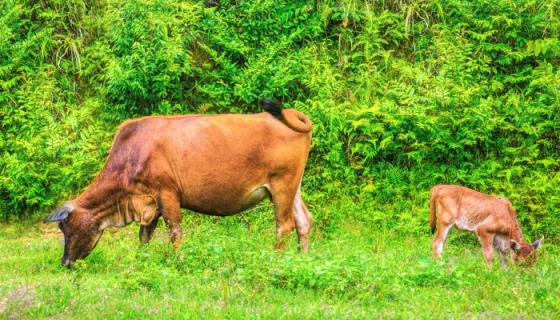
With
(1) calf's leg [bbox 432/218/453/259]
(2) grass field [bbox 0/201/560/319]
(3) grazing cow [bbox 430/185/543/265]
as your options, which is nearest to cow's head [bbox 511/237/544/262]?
(3) grazing cow [bbox 430/185/543/265]

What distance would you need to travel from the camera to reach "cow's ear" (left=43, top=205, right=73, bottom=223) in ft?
36.7

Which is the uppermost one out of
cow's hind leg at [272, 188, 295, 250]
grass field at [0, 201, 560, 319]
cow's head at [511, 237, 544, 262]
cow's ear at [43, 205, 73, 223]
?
grass field at [0, 201, 560, 319]

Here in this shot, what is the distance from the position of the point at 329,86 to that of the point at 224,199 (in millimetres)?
4035

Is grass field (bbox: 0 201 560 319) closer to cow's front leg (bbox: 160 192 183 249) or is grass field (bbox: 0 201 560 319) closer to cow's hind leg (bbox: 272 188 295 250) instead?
cow's front leg (bbox: 160 192 183 249)

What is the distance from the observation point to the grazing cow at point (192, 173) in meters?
11.5

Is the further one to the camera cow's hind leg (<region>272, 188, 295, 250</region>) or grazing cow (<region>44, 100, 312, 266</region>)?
cow's hind leg (<region>272, 188, 295, 250</region>)

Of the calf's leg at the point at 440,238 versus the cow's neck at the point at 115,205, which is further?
the calf's leg at the point at 440,238

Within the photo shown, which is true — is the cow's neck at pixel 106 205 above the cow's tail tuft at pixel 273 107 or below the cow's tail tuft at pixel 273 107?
below

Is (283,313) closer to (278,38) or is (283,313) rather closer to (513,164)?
(513,164)

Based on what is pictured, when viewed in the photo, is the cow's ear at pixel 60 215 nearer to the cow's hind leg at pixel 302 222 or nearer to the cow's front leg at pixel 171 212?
the cow's front leg at pixel 171 212

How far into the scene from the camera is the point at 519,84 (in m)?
15.5

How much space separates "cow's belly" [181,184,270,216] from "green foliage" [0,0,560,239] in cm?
219

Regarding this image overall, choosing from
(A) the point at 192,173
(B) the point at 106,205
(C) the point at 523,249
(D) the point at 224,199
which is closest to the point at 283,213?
(D) the point at 224,199

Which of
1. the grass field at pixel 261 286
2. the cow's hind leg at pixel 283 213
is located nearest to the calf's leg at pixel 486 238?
the grass field at pixel 261 286
